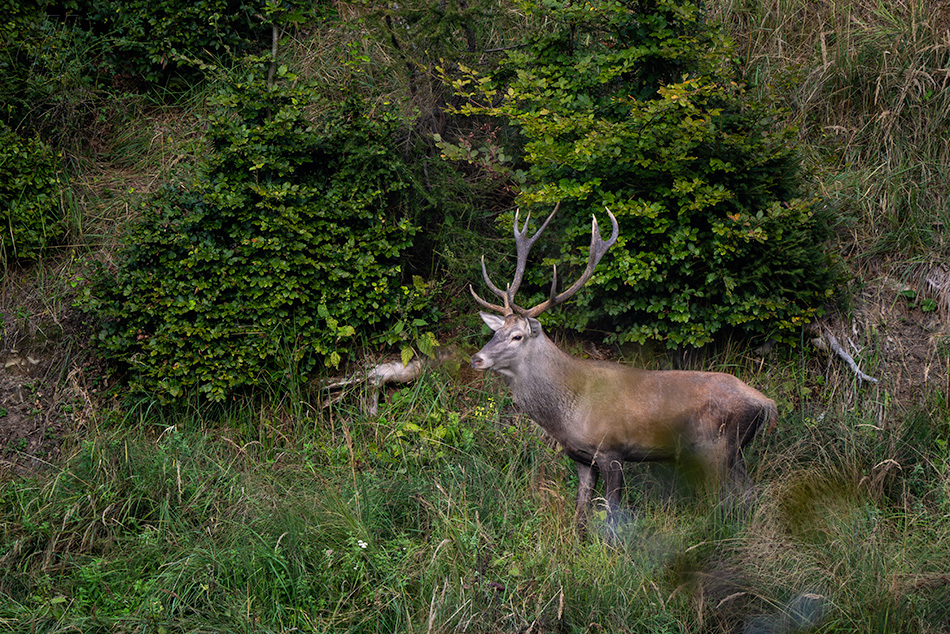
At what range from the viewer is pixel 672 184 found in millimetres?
5762

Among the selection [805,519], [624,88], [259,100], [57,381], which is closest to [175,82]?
[259,100]

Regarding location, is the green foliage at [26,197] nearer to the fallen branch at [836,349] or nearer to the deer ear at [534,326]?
the deer ear at [534,326]

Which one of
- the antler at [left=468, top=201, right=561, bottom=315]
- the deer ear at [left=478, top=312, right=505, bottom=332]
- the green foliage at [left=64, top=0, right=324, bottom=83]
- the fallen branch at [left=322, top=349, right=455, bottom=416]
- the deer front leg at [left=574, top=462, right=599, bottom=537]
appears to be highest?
the green foliage at [left=64, top=0, right=324, bottom=83]

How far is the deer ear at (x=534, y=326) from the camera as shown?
4977 mm

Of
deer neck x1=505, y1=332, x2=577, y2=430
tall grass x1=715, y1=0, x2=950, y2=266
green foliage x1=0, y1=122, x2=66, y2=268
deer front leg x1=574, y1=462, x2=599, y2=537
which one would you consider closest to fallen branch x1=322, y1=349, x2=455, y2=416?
deer neck x1=505, y1=332, x2=577, y2=430

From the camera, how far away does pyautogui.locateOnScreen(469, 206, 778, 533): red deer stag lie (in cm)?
465

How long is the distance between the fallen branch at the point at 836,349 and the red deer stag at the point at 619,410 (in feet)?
3.99

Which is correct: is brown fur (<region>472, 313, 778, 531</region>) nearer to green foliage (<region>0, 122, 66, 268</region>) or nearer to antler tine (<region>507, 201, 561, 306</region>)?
antler tine (<region>507, 201, 561, 306</region>)

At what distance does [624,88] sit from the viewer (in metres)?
5.93

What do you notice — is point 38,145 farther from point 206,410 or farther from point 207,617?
point 207,617

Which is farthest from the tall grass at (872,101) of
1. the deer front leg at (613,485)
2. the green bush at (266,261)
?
the green bush at (266,261)

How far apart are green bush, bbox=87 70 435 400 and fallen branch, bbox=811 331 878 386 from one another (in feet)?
9.29

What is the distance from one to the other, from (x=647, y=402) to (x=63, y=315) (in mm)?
4414

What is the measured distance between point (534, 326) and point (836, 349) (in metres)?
2.32
